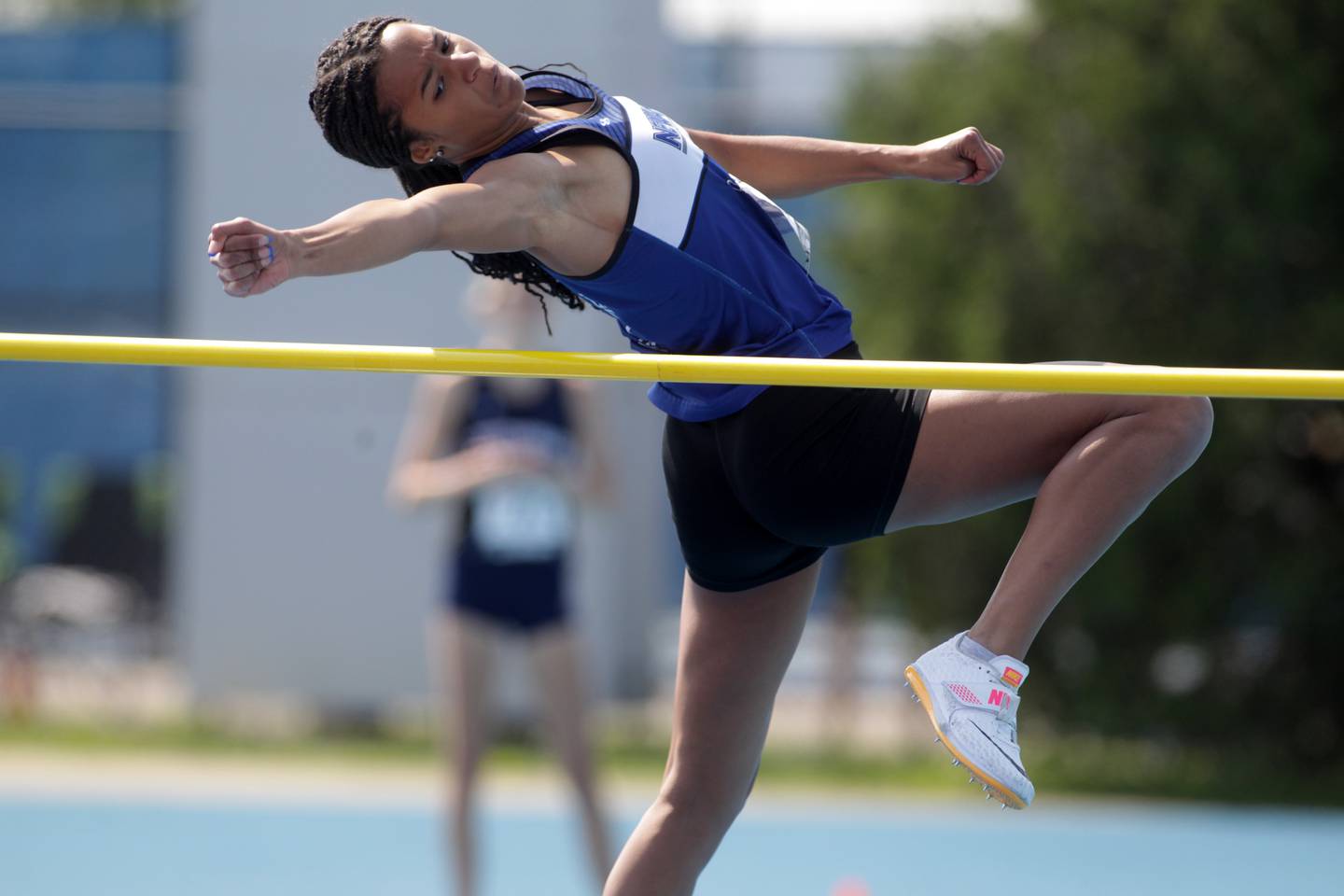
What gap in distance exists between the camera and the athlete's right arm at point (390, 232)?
7.81 feet

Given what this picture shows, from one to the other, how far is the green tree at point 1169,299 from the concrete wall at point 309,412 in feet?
6.85

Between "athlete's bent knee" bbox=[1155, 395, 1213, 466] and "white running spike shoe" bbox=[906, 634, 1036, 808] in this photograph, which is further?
"athlete's bent knee" bbox=[1155, 395, 1213, 466]

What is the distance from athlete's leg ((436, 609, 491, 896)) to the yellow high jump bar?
2.35 meters

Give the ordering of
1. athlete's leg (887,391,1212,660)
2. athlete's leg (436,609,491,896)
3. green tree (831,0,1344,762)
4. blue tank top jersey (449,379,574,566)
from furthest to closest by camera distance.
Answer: green tree (831,0,1344,762) → blue tank top jersey (449,379,574,566) → athlete's leg (436,609,491,896) → athlete's leg (887,391,1212,660)

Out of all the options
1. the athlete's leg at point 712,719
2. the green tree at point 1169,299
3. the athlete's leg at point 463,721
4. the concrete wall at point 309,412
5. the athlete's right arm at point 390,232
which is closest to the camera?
the athlete's right arm at point 390,232

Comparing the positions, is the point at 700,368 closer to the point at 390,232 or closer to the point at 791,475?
the point at 791,475

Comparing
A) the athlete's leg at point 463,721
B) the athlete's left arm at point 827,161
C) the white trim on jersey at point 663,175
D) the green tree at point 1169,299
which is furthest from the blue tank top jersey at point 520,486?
the green tree at point 1169,299

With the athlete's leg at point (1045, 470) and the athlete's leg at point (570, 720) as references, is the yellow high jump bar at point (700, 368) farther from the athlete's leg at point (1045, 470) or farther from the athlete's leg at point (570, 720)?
the athlete's leg at point (570, 720)

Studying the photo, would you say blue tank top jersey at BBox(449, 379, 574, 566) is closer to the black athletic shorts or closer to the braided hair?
the black athletic shorts

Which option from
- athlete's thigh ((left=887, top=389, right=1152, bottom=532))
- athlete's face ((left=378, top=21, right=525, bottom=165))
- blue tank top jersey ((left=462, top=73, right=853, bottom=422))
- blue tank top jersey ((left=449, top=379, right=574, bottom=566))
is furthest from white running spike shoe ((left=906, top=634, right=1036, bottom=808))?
blue tank top jersey ((left=449, top=379, right=574, bottom=566))

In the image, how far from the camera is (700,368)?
8.73ft

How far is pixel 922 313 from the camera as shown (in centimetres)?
940

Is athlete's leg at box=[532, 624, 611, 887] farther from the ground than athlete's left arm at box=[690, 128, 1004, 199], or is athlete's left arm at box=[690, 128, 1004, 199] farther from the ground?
athlete's left arm at box=[690, 128, 1004, 199]

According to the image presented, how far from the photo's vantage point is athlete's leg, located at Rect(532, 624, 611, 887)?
5086 mm
